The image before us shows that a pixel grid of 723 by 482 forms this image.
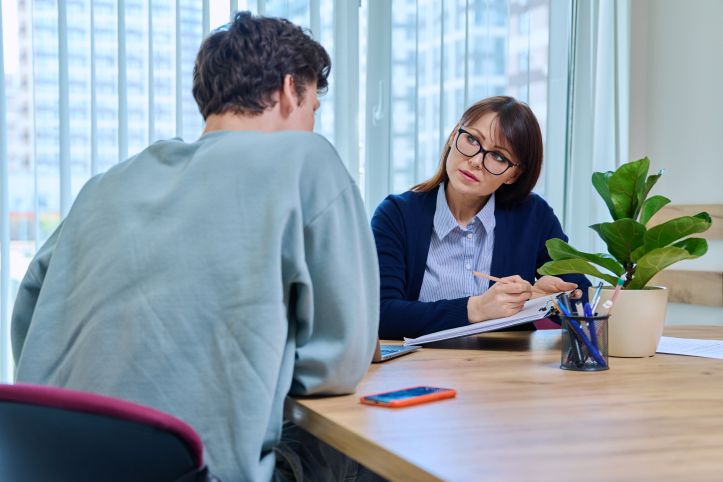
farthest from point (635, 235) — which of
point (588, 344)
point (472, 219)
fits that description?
point (472, 219)

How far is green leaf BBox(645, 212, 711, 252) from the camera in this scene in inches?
58.1

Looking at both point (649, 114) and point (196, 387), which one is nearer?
point (196, 387)

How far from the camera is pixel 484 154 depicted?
84.7 inches

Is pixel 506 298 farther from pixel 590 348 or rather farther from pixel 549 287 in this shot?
pixel 590 348

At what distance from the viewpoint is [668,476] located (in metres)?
0.78

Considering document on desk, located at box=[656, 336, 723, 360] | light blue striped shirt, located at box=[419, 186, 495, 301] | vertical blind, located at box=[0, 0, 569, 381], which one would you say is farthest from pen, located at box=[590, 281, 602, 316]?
vertical blind, located at box=[0, 0, 569, 381]

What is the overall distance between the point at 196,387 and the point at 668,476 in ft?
1.81

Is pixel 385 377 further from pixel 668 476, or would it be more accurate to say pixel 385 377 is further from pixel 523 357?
pixel 668 476

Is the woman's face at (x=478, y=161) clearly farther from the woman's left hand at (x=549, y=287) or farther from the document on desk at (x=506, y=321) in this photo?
the document on desk at (x=506, y=321)

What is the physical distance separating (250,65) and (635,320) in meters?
0.82

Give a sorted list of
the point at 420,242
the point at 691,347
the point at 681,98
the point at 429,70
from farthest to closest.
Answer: the point at 681,98 → the point at 429,70 → the point at 420,242 → the point at 691,347

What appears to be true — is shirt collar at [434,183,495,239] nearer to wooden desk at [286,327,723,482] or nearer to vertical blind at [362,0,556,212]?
wooden desk at [286,327,723,482]

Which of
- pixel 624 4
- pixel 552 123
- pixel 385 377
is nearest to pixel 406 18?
pixel 552 123

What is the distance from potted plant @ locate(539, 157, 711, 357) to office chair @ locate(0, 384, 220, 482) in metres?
0.88
